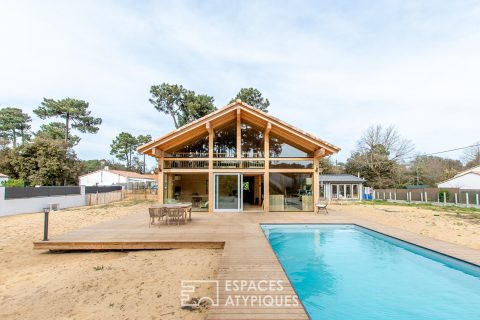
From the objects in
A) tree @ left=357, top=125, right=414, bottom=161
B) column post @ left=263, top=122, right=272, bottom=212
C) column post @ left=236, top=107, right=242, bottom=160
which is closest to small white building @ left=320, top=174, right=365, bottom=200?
tree @ left=357, top=125, right=414, bottom=161

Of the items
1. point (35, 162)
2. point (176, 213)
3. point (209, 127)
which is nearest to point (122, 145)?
point (35, 162)

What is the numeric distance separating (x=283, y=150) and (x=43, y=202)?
54.9 feet

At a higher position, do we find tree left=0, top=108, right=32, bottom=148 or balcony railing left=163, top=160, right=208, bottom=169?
tree left=0, top=108, right=32, bottom=148

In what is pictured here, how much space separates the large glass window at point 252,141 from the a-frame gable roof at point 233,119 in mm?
407

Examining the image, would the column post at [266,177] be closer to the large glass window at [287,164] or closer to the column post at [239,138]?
the large glass window at [287,164]

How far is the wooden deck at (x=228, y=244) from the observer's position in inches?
130

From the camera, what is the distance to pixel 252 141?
44.5 ft

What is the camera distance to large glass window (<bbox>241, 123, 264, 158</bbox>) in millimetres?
13336

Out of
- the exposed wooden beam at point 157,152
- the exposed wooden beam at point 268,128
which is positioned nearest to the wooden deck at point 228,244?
the exposed wooden beam at point 157,152

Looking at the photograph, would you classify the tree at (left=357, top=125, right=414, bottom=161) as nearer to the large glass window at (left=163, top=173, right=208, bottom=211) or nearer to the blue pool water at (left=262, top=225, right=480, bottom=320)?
the large glass window at (left=163, top=173, right=208, bottom=211)

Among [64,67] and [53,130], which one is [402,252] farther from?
[53,130]

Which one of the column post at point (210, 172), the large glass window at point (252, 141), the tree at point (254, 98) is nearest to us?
the column post at point (210, 172)

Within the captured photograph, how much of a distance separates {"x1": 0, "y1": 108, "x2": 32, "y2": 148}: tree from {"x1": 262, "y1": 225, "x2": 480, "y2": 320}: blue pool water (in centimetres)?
5037

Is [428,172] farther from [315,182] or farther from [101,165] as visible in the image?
[101,165]
